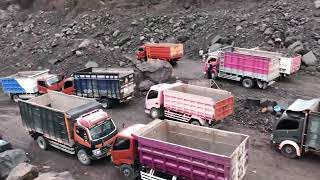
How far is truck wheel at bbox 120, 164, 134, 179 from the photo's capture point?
15206 millimetres

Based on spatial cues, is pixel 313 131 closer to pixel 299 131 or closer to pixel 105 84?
pixel 299 131

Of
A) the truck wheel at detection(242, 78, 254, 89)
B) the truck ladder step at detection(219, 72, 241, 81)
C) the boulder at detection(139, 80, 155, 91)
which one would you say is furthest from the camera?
the truck ladder step at detection(219, 72, 241, 81)

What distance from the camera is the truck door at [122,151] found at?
15.0 m

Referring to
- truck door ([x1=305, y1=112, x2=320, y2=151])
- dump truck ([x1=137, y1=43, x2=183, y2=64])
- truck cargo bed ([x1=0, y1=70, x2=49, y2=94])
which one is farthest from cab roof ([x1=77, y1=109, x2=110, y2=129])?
dump truck ([x1=137, y1=43, x2=183, y2=64])

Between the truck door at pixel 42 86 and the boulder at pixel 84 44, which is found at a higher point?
the boulder at pixel 84 44

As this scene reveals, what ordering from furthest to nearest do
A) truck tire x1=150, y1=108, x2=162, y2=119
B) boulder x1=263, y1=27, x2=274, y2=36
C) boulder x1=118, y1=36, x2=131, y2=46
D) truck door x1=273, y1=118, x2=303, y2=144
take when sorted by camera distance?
boulder x1=118, y1=36, x2=131, y2=46 → boulder x1=263, y1=27, x2=274, y2=36 → truck tire x1=150, y1=108, x2=162, y2=119 → truck door x1=273, y1=118, x2=303, y2=144

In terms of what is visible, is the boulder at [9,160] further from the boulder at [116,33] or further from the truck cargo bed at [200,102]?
the boulder at [116,33]

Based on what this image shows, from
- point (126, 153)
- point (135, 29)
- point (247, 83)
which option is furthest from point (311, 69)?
point (126, 153)

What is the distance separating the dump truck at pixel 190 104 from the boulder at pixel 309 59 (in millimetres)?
12466

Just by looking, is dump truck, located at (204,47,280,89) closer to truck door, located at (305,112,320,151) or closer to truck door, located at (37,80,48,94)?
truck door, located at (305,112,320,151)

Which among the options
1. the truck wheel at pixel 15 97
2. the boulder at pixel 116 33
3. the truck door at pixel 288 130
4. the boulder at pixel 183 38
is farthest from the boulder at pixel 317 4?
the truck wheel at pixel 15 97

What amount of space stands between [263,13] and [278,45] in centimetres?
566

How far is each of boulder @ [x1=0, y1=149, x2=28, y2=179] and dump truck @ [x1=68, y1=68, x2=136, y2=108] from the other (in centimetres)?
756

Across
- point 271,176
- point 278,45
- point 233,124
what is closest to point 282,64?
point 278,45
